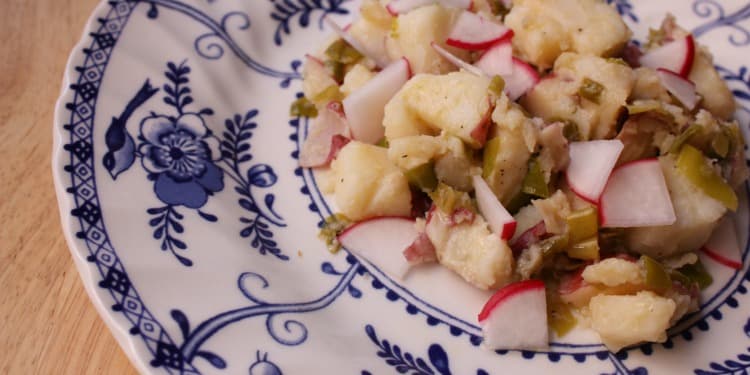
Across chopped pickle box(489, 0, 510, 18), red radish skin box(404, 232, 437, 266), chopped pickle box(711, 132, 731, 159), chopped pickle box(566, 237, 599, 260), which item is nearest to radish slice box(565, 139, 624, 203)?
chopped pickle box(566, 237, 599, 260)

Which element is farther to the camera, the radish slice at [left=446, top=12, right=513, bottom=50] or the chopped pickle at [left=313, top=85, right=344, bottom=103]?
the chopped pickle at [left=313, top=85, right=344, bottom=103]

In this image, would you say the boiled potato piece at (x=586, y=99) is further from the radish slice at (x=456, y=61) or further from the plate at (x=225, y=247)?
the plate at (x=225, y=247)

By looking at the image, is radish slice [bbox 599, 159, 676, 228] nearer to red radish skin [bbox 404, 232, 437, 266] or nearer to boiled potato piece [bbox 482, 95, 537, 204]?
boiled potato piece [bbox 482, 95, 537, 204]

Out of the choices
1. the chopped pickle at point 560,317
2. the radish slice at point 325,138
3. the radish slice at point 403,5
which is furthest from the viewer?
the radish slice at point 403,5

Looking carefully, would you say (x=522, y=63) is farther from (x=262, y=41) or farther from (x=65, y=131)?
(x=65, y=131)

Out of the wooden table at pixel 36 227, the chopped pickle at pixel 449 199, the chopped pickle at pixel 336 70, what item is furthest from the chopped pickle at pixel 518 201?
the wooden table at pixel 36 227
